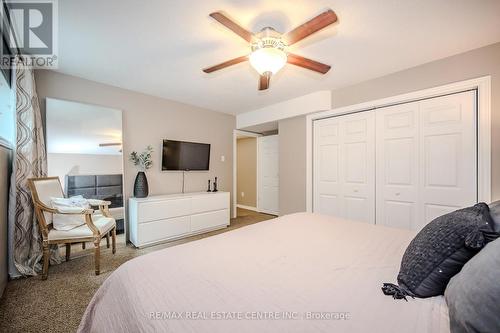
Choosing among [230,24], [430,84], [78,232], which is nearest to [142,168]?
[78,232]

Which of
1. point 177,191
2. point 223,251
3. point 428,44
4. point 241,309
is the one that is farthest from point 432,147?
point 177,191

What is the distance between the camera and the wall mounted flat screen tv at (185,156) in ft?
12.0

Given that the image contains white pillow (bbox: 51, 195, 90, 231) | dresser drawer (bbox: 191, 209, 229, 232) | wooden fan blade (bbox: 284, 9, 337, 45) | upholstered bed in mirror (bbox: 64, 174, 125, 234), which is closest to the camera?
wooden fan blade (bbox: 284, 9, 337, 45)

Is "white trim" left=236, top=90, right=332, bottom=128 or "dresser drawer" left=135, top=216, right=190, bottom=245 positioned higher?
"white trim" left=236, top=90, right=332, bottom=128

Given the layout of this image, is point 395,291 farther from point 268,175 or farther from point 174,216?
point 268,175

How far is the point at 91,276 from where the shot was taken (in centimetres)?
218

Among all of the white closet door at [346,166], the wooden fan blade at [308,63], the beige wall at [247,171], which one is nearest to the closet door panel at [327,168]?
the white closet door at [346,166]

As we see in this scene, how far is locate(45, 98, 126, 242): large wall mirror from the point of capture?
2.68 m

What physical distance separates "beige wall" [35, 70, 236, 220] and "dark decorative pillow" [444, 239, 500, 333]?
3635 mm

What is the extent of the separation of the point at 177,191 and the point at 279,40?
10.1 feet

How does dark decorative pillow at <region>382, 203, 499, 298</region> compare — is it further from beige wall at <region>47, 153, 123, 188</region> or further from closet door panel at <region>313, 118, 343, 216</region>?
beige wall at <region>47, 153, 123, 188</region>

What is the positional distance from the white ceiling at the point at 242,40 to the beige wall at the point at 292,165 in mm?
952

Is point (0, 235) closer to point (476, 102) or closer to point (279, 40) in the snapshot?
point (279, 40)

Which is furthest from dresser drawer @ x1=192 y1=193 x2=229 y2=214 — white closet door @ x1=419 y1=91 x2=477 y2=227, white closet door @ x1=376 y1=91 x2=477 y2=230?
white closet door @ x1=419 y1=91 x2=477 y2=227
